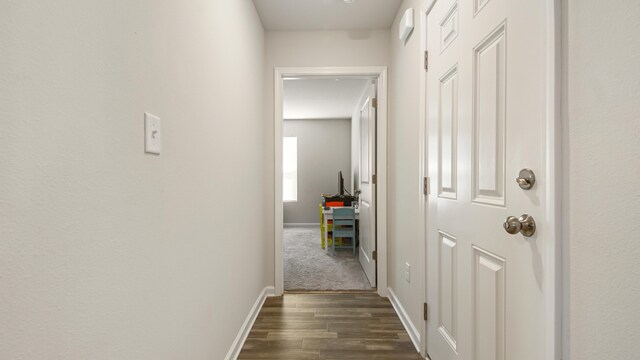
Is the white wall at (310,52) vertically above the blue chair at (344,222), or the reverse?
the white wall at (310,52)

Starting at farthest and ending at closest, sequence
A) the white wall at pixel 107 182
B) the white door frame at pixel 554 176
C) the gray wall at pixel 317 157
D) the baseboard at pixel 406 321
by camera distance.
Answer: the gray wall at pixel 317 157 → the baseboard at pixel 406 321 → the white door frame at pixel 554 176 → the white wall at pixel 107 182

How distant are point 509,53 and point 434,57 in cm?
76

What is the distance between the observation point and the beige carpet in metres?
3.13

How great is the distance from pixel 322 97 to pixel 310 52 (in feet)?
8.18

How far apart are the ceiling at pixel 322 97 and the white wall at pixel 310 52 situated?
75 centimetres

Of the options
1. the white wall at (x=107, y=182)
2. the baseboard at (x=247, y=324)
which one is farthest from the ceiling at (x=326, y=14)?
the baseboard at (x=247, y=324)

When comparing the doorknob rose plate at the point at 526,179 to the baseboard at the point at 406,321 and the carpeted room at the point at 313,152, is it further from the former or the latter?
the carpeted room at the point at 313,152

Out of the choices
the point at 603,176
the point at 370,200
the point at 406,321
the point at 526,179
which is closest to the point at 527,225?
the point at 526,179

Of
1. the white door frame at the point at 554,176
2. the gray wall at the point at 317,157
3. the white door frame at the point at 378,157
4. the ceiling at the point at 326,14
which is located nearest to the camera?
the white door frame at the point at 554,176

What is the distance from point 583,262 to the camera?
2.41ft

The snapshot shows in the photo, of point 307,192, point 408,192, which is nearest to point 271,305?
point 408,192

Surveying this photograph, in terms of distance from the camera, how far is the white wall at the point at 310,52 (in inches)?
112

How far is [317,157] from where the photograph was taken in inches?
292

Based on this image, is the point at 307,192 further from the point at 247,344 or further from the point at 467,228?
the point at 467,228
